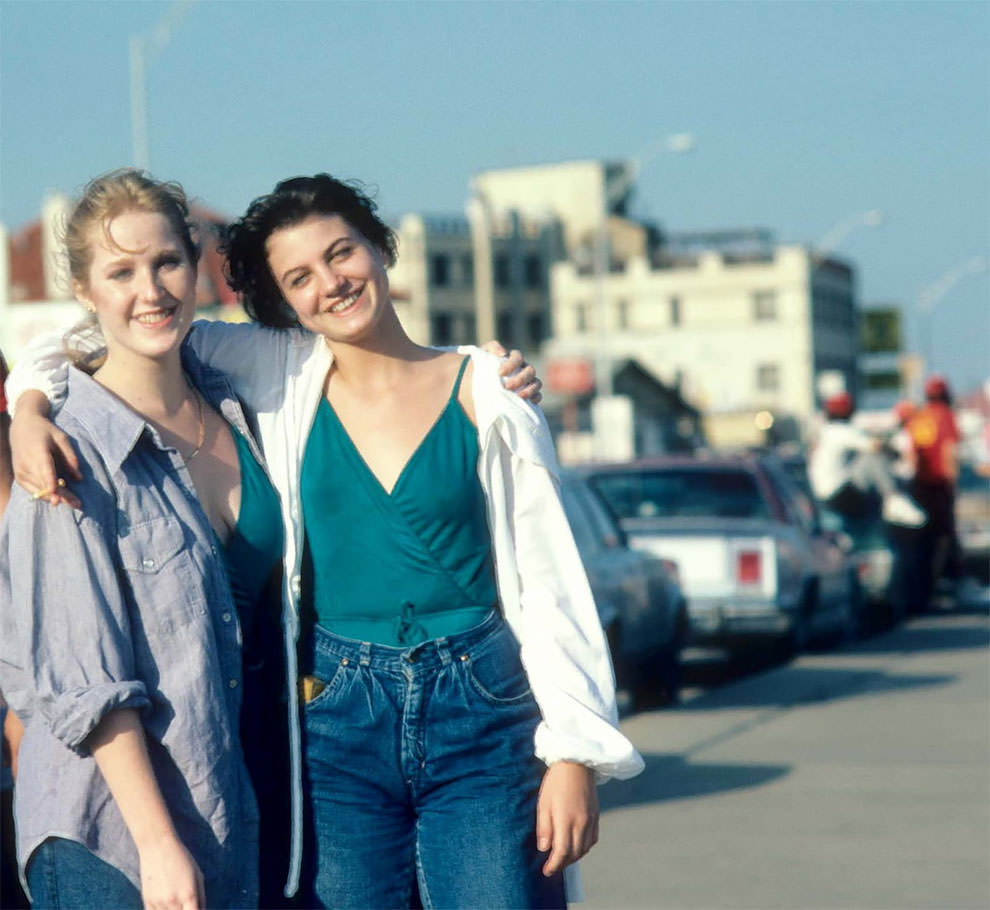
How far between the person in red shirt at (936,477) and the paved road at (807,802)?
539 centimetres

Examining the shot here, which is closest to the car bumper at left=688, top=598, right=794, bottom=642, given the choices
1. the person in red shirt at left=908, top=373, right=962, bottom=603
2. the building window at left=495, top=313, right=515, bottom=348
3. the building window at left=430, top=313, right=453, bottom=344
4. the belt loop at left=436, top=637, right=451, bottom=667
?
the person in red shirt at left=908, top=373, right=962, bottom=603

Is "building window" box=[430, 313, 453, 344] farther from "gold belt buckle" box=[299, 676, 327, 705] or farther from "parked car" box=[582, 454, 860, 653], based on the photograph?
"gold belt buckle" box=[299, 676, 327, 705]

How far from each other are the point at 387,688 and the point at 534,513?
37cm

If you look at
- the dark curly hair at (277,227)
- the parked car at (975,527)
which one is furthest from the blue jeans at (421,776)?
the parked car at (975,527)

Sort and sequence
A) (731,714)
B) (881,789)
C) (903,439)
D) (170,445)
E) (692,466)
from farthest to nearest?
(903,439) → (692,466) → (731,714) → (881,789) → (170,445)

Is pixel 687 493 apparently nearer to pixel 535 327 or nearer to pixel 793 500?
pixel 793 500

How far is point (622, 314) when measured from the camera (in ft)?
364

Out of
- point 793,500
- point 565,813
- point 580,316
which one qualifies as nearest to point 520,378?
point 565,813

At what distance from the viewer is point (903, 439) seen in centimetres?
3080

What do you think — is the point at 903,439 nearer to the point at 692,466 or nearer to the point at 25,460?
the point at 692,466

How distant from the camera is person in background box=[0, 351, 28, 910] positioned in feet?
11.2

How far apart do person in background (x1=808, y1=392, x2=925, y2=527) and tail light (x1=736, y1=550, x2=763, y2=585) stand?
414cm

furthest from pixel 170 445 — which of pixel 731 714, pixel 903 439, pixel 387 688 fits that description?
pixel 903 439

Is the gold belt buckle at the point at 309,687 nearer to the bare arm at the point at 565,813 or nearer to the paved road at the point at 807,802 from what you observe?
the bare arm at the point at 565,813
